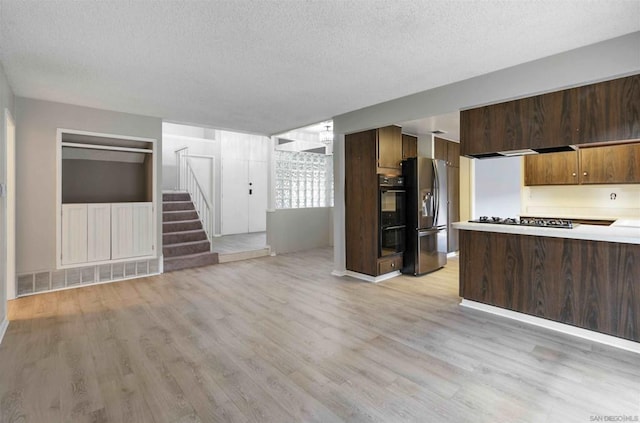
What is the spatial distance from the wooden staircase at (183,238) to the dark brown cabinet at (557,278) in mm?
4214

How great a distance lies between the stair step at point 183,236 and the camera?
5578 mm

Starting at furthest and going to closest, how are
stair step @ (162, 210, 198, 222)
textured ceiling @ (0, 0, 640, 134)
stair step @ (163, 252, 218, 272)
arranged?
stair step @ (162, 210, 198, 222) → stair step @ (163, 252, 218, 272) → textured ceiling @ (0, 0, 640, 134)

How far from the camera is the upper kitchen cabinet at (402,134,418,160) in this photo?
206 inches

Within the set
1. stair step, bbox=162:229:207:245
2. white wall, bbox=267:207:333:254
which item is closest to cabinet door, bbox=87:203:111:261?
stair step, bbox=162:229:207:245

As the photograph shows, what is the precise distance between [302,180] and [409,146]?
257 cm

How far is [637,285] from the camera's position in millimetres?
2408

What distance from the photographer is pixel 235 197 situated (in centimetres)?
834

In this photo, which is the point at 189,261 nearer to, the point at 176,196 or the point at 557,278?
the point at 176,196

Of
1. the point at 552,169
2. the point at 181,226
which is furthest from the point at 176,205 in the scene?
the point at 552,169

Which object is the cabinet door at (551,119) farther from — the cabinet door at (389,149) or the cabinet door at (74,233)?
the cabinet door at (74,233)

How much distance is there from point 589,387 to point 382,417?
139 cm

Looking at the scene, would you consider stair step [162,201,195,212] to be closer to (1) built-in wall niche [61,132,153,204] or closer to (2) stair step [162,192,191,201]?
(2) stair step [162,192,191,201]

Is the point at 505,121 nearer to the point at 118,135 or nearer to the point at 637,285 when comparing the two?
the point at 637,285

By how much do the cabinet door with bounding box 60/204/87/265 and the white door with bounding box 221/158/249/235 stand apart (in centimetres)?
394
